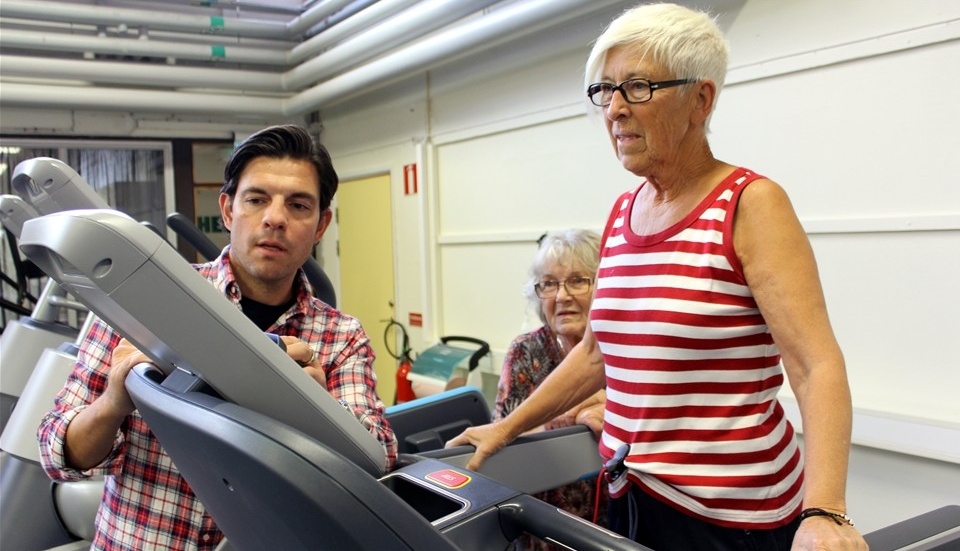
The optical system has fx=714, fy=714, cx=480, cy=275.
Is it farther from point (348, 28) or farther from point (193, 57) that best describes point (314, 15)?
point (193, 57)

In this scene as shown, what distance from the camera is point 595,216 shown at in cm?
327

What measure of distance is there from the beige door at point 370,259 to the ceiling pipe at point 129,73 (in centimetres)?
104

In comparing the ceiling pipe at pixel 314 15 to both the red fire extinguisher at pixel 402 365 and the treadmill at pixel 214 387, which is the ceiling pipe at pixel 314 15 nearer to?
the red fire extinguisher at pixel 402 365

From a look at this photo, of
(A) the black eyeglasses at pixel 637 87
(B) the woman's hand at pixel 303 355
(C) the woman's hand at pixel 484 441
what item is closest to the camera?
(B) the woman's hand at pixel 303 355

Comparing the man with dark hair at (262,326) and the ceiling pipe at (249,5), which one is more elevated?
the ceiling pipe at (249,5)

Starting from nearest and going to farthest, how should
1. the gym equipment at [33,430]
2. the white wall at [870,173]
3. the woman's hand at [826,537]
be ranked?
the woman's hand at [826,537], the gym equipment at [33,430], the white wall at [870,173]

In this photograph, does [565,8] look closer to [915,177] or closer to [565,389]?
[915,177]

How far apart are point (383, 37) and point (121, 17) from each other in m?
1.59

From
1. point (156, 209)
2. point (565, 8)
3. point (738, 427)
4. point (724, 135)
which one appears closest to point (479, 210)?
point (565, 8)

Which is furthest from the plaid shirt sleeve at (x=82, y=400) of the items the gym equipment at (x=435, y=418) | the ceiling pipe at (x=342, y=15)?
the ceiling pipe at (x=342, y=15)

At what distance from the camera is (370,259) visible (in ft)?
16.8

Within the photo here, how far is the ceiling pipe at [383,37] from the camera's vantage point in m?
3.46

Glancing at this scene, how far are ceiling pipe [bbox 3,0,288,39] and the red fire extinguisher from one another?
212 cm

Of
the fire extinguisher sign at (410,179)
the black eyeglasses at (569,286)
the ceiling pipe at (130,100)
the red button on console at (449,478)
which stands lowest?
the red button on console at (449,478)
